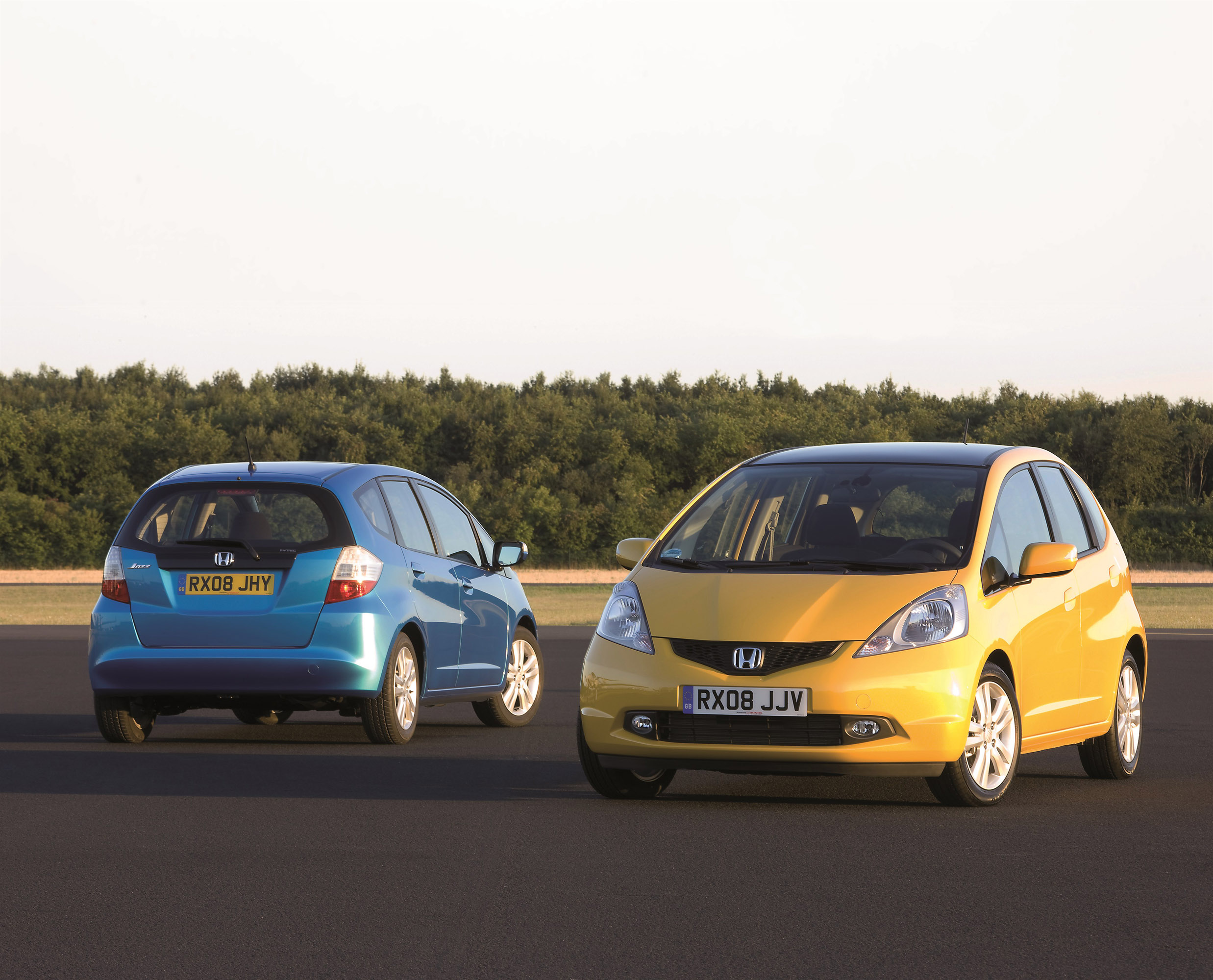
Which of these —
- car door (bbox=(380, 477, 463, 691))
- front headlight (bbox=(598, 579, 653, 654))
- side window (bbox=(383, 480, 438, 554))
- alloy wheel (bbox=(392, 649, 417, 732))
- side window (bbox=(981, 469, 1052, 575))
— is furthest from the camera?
side window (bbox=(383, 480, 438, 554))

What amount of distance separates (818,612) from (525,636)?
18.4ft

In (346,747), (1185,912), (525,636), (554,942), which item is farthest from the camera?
(525,636)

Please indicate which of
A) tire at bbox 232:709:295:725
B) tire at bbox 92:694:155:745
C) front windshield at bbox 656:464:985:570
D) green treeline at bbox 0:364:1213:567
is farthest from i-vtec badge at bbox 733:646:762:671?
green treeline at bbox 0:364:1213:567

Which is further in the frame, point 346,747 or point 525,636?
point 525,636

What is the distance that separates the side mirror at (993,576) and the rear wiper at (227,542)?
4.74 metres

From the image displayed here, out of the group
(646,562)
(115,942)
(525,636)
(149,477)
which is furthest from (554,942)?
(149,477)

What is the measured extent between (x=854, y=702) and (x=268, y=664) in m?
4.32

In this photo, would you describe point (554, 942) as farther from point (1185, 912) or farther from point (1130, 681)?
point (1130, 681)

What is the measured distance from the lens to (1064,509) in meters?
10.0

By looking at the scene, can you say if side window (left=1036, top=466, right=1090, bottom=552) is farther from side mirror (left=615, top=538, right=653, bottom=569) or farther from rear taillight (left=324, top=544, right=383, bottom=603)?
rear taillight (left=324, top=544, right=383, bottom=603)

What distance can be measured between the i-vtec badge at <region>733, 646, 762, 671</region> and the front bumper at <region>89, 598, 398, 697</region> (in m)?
3.48

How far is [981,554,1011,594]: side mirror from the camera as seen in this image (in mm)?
8586

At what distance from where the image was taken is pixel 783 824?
320 inches

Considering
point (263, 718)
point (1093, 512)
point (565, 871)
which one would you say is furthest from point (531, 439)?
point (565, 871)
